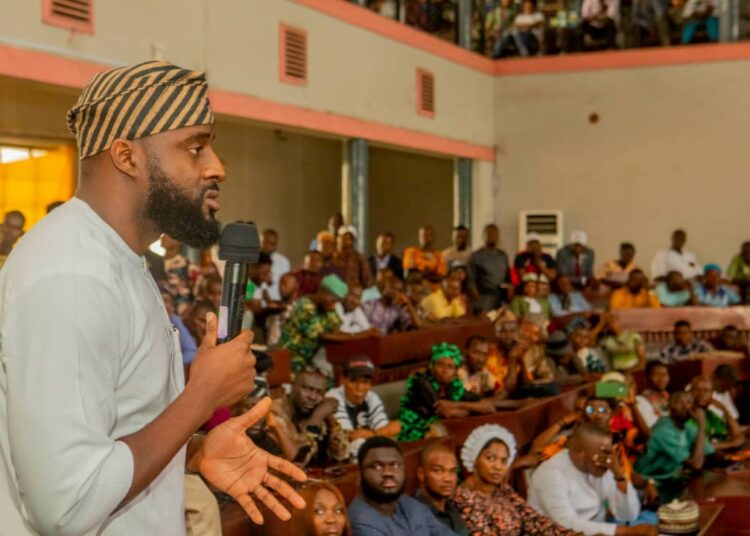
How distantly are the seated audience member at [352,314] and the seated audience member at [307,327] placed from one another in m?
0.50

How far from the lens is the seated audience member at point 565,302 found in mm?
11539

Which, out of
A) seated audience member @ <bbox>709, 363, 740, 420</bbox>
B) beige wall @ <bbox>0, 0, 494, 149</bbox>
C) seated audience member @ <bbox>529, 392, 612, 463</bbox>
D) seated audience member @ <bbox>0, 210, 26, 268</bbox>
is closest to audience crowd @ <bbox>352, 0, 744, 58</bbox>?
beige wall @ <bbox>0, 0, 494, 149</bbox>

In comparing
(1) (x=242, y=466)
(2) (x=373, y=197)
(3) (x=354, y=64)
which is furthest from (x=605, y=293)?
(1) (x=242, y=466)

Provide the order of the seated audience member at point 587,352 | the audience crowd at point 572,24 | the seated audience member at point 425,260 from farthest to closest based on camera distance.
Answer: the audience crowd at point 572,24, the seated audience member at point 425,260, the seated audience member at point 587,352

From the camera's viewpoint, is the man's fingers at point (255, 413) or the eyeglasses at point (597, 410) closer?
the man's fingers at point (255, 413)

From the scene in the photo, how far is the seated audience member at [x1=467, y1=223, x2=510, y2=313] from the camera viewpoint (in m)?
11.8

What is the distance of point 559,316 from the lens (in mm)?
11391

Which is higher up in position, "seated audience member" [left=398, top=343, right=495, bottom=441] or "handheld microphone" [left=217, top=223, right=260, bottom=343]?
"handheld microphone" [left=217, top=223, right=260, bottom=343]

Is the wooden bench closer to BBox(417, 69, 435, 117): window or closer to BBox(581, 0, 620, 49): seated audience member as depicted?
BBox(417, 69, 435, 117): window

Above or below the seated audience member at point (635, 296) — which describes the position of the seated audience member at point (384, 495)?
below

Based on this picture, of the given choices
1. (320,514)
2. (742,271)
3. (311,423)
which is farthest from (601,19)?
(320,514)

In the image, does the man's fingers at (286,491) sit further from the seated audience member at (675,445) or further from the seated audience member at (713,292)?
the seated audience member at (713,292)

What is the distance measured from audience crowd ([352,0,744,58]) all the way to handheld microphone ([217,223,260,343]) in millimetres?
12282

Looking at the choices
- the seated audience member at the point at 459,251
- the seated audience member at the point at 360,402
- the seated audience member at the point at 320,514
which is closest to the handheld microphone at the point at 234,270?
the seated audience member at the point at 320,514
